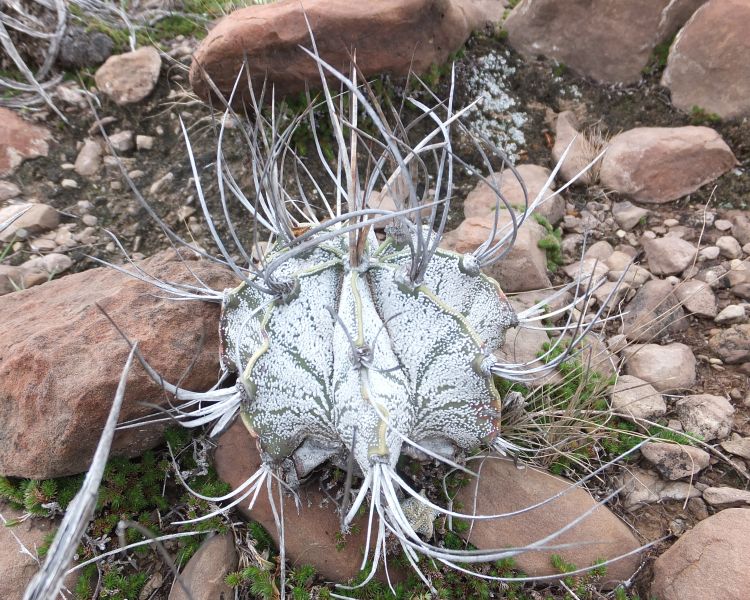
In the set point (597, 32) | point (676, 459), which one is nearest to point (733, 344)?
point (676, 459)

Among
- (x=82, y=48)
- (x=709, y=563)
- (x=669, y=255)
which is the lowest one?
(x=709, y=563)

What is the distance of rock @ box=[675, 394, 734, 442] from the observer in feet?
5.10

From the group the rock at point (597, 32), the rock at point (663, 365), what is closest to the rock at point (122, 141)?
the rock at point (597, 32)

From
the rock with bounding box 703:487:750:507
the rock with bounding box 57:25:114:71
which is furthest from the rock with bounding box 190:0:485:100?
the rock with bounding box 703:487:750:507

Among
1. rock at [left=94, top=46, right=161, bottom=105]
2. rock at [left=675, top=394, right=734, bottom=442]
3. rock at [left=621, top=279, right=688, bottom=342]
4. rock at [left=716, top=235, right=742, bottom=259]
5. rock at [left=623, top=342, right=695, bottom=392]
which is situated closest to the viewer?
rock at [left=675, top=394, right=734, bottom=442]

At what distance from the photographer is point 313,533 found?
1.35m

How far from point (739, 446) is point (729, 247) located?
2.72 ft

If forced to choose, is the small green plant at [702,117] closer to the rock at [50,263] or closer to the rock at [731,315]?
the rock at [731,315]

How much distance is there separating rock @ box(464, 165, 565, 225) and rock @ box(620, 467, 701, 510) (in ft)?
3.45

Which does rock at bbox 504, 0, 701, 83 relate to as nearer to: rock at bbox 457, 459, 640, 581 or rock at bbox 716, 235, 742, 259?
rock at bbox 716, 235, 742, 259

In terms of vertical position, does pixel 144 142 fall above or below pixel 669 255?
above

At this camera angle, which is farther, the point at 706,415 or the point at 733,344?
the point at 733,344

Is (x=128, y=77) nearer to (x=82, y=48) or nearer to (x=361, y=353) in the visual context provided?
(x=82, y=48)

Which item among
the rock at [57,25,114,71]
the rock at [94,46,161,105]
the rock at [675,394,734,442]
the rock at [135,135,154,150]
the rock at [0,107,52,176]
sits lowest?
the rock at [675,394,734,442]
